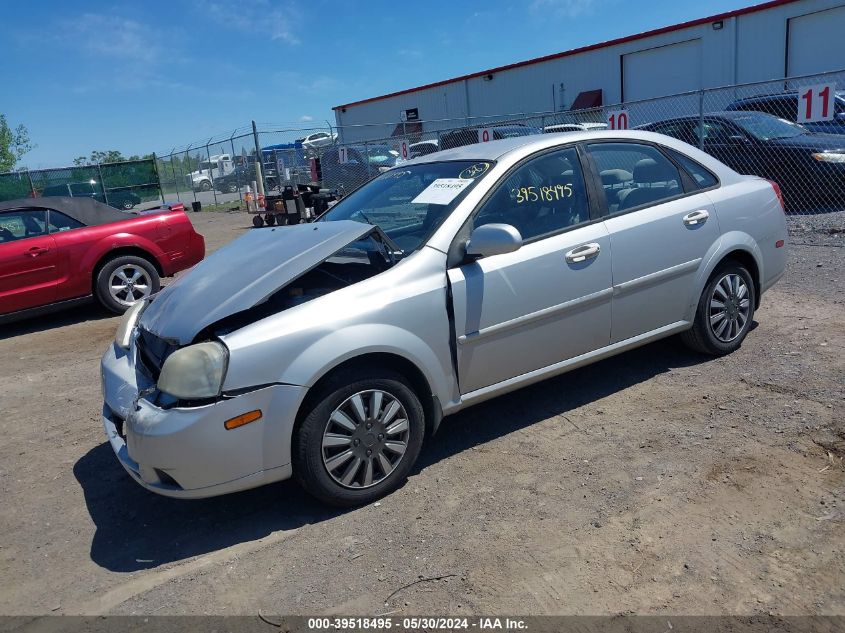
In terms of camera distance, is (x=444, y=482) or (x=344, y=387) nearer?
(x=344, y=387)

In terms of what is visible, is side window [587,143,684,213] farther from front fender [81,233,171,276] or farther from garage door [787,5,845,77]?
garage door [787,5,845,77]

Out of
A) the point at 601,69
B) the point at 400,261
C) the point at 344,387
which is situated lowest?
the point at 344,387

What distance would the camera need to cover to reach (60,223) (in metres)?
7.84

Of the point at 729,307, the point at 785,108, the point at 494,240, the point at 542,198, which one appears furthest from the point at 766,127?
the point at 494,240

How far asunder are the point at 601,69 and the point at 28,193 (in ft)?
72.1

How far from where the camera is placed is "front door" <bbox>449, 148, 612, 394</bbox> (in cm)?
368

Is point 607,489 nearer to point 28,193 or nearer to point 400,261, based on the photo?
point 400,261

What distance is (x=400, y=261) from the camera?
11.9 ft

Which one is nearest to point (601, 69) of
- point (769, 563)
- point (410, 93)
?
point (410, 93)

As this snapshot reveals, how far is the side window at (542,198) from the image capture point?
3969mm

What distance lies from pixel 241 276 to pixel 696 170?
10.4 ft

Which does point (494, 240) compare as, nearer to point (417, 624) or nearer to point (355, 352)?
point (355, 352)

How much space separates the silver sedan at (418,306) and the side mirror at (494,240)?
1 centimetres

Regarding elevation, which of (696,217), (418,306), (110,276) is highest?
(696,217)
